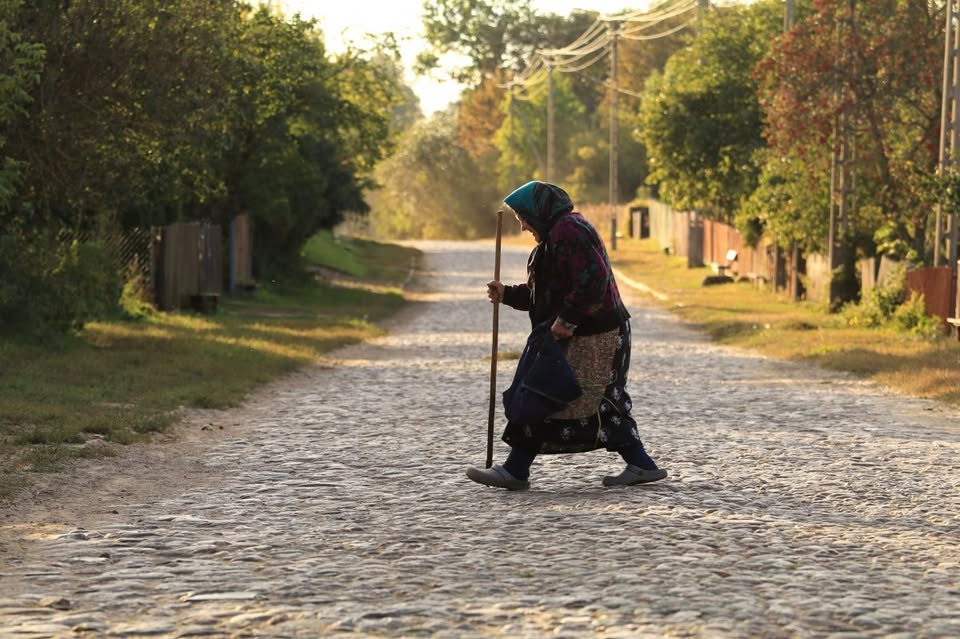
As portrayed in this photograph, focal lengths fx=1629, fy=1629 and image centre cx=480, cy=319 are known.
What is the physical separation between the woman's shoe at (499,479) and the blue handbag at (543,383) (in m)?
0.34

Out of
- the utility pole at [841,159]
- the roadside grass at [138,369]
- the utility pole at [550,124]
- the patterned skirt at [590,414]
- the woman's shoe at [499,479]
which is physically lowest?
the roadside grass at [138,369]

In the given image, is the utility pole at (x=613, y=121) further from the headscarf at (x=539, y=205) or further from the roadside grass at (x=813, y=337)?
the headscarf at (x=539, y=205)

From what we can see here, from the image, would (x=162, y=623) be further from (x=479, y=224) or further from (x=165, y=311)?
(x=479, y=224)

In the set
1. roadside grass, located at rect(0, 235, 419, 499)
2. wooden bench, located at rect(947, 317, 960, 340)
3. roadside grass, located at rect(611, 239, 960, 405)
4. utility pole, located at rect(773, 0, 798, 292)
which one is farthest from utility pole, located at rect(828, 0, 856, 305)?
roadside grass, located at rect(0, 235, 419, 499)

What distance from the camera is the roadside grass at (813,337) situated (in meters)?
17.9

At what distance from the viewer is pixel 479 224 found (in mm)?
97875

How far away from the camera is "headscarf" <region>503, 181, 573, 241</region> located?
9406 millimetres

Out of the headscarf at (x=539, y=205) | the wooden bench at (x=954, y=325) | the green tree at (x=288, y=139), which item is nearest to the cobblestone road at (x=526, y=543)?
the headscarf at (x=539, y=205)

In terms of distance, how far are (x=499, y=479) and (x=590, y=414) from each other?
662 mm

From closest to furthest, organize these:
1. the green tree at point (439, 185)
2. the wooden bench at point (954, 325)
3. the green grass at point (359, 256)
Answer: the wooden bench at point (954, 325)
the green grass at point (359, 256)
the green tree at point (439, 185)

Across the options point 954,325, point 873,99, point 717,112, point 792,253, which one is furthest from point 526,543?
point 717,112

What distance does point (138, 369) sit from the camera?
17812 mm

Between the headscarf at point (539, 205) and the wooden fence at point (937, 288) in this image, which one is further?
the wooden fence at point (937, 288)

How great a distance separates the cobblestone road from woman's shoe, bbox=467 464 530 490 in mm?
58
